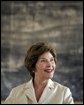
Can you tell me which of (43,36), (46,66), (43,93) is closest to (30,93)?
(43,93)

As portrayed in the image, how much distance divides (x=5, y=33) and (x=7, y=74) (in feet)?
1.69

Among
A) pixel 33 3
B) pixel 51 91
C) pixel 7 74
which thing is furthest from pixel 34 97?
pixel 33 3

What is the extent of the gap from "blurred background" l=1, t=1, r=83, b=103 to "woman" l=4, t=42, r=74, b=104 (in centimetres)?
137

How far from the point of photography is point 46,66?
1.75m

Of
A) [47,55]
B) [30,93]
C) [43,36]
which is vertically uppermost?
[43,36]

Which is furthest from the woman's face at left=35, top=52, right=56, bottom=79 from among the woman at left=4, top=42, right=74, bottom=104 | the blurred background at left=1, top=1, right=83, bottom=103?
the blurred background at left=1, top=1, right=83, bottom=103

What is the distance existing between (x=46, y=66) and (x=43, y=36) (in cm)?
150

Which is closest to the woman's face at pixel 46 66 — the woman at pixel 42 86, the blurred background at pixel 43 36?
the woman at pixel 42 86

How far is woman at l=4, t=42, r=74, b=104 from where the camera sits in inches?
66.6

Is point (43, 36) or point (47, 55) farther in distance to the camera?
point (43, 36)

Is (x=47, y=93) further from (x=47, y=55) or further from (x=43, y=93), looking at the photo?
(x=47, y=55)

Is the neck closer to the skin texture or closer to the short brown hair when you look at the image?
the skin texture

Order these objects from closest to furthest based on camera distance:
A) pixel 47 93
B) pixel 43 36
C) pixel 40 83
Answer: pixel 47 93
pixel 40 83
pixel 43 36

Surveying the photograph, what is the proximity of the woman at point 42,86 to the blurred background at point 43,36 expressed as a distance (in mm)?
1365
